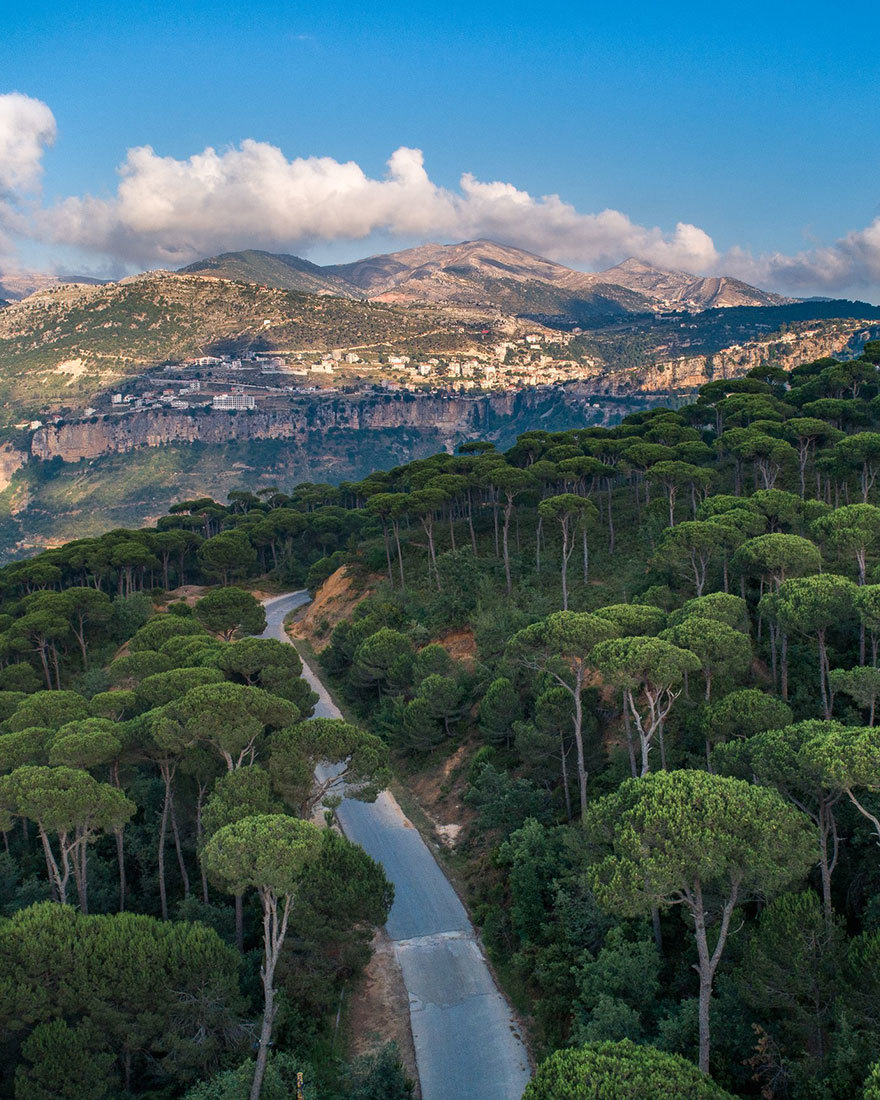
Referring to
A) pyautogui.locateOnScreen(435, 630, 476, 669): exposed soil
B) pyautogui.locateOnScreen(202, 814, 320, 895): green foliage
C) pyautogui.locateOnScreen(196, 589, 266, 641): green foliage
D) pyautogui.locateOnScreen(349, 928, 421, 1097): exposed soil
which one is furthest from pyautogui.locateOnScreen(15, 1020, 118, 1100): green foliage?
pyautogui.locateOnScreen(196, 589, 266, 641): green foliage

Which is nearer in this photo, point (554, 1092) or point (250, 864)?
point (554, 1092)

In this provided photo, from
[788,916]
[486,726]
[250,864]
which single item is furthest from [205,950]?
[486,726]

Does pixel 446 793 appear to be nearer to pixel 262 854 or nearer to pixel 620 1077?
pixel 262 854

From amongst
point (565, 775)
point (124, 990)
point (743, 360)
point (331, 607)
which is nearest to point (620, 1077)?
point (124, 990)

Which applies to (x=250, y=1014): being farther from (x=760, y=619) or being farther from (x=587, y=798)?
(x=760, y=619)

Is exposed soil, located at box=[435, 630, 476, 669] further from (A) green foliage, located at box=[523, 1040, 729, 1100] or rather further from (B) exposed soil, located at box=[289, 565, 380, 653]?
(A) green foliage, located at box=[523, 1040, 729, 1100]

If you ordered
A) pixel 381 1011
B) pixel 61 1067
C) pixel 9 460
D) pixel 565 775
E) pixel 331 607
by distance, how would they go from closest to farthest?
pixel 61 1067 → pixel 381 1011 → pixel 565 775 → pixel 331 607 → pixel 9 460
